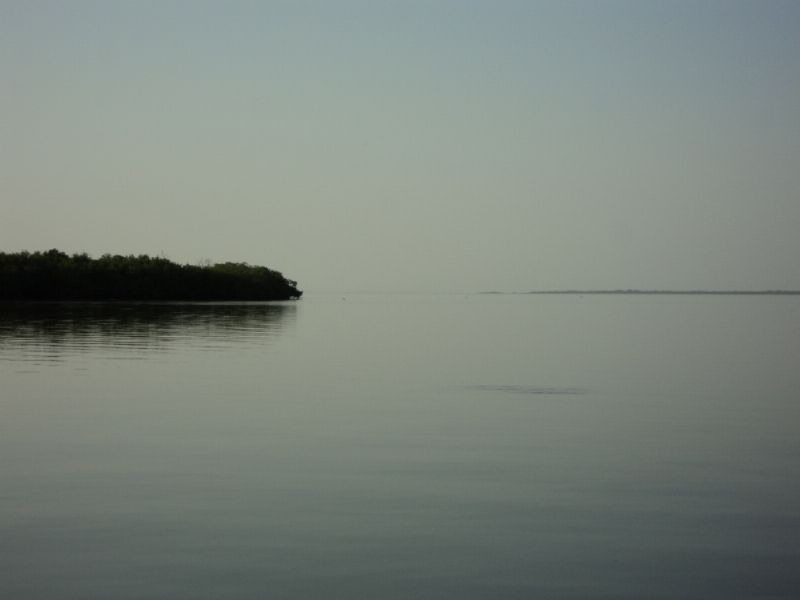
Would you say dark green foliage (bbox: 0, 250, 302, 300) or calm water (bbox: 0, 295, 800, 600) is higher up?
dark green foliage (bbox: 0, 250, 302, 300)

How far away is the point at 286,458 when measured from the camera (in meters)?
19.7

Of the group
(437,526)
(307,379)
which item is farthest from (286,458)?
(307,379)

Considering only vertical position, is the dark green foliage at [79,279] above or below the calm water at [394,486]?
above

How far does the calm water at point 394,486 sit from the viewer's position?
11703 millimetres

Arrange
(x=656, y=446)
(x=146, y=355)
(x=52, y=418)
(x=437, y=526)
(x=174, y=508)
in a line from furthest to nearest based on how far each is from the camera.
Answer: (x=146, y=355) < (x=52, y=418) < (x=656, y=446) < (x=174, y=508) < (x=437, y=526)

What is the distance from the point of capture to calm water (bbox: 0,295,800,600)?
11.7 meters

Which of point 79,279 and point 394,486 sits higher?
point 79,279

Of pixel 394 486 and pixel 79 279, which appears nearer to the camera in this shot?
pixel 394 486

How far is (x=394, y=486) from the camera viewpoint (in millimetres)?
16922

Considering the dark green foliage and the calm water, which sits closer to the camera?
the calm water

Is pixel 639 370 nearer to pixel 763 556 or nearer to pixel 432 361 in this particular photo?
pixel 432 361

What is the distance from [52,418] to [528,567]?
1654cm

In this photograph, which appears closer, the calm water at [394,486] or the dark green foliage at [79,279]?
the calm water at [394,486]

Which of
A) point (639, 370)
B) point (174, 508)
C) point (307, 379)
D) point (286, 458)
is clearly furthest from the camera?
point (639, 370)
